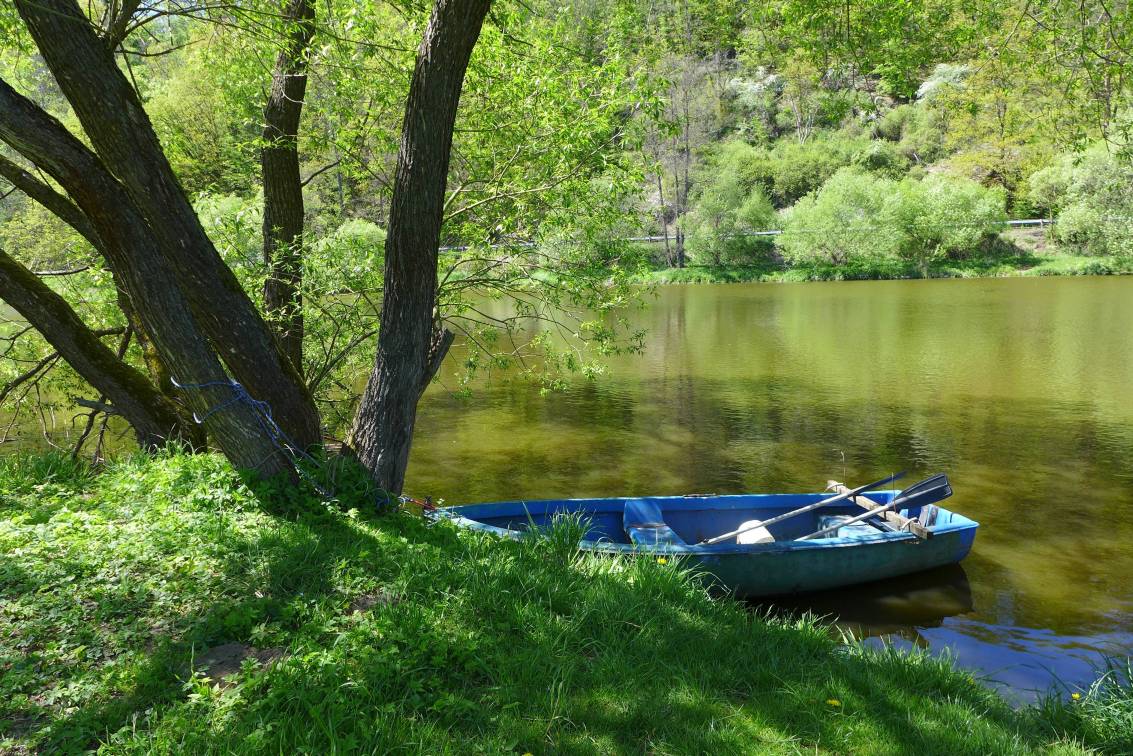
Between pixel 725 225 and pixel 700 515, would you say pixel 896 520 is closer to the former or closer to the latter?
pixel 700 515

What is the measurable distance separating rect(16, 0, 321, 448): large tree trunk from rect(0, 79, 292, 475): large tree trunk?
0.09 metres

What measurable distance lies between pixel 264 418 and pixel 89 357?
2.12 metres

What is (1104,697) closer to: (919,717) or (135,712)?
(919,717)

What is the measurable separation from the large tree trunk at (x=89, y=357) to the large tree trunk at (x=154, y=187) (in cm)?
156

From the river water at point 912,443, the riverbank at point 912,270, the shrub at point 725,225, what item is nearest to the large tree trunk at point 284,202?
the river water at point 912,443

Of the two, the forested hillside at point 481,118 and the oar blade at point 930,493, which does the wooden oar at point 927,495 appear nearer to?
the oar blade at point 930,493

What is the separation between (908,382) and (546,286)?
37.5 feet

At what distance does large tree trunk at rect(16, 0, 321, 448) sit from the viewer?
4.02 meters

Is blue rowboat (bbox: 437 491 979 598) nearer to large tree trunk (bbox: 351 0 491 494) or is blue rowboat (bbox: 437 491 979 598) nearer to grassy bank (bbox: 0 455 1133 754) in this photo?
large tree trunk (bbox: 351 0 491 494)

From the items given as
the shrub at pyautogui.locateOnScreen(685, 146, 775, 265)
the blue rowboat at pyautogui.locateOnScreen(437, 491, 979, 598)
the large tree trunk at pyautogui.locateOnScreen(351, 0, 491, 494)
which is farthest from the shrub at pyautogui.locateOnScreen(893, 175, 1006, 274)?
the large tree trunk at pyautogui.locateOnScreen(351, 0, 491, 494)

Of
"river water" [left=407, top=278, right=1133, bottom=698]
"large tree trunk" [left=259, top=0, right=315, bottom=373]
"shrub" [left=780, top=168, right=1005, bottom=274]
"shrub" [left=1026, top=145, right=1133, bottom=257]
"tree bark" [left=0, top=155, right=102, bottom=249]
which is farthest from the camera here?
"shrub" [left=780, top=168, right=1005, bottom=274]

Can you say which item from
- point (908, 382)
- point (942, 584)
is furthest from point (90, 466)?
point (908, 382)

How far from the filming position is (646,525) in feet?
24.0

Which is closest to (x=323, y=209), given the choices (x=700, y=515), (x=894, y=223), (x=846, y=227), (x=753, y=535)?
(x=700, y=515)
